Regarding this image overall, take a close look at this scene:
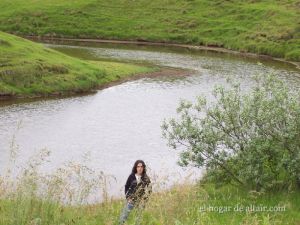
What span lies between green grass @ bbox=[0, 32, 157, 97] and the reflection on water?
9.69 ft

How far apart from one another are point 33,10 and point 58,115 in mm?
89510

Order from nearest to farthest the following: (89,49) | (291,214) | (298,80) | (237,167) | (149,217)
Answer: (149,217)
(291,214)
(237,167)
(298,80)
(89,49)

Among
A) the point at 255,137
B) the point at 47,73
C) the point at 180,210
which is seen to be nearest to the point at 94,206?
the point at 180,210

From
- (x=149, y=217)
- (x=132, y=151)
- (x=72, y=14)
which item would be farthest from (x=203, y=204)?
(x=72, y=14)

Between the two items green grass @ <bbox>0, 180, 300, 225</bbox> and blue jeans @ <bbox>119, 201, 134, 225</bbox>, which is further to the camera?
blue jeans @ <bbox>119, 201, 134, 225</bbox>

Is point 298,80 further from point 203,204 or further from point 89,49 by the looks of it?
point 203,204

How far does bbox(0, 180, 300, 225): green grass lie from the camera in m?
14.7

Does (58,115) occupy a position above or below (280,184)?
below

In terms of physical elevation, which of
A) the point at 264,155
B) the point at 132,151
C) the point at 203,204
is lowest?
the point at 132,151

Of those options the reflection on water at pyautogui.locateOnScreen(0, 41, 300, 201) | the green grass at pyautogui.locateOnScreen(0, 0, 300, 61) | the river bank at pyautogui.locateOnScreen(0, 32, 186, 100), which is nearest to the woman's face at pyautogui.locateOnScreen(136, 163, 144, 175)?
the reflection on water at pyautogui.locateOnScreen(0, 41, 300, 201)

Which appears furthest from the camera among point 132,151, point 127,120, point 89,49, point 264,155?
point 89,49

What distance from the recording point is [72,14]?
12925 cm

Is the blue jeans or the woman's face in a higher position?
the woman's face

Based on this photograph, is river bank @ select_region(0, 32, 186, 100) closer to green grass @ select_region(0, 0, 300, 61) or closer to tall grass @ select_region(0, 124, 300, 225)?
green grass @ select_region(0, 0, 300, 61)
